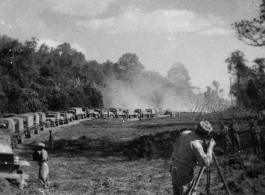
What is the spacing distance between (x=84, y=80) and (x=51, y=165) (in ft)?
263

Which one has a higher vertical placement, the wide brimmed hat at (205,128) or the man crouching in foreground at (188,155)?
the wide brimmed hat at (205,128)

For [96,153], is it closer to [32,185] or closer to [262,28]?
[32,185]

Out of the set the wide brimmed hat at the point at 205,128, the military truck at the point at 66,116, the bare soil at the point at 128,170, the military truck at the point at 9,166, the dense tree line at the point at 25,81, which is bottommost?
the bare soil at the point at 128,170

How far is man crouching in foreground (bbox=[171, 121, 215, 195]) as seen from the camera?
21.6 ft

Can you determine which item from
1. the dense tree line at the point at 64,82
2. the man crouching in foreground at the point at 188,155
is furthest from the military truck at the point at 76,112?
the man crouching in foreground at the point at 188,155

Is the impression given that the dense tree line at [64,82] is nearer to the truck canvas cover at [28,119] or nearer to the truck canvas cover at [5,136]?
the truck canvas cover at [28,119]

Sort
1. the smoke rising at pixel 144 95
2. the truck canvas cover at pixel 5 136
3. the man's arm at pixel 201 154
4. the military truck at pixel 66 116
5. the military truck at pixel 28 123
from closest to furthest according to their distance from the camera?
the man's arm at pixel 201 154 < the truck canvas cover at pixel 5 136 < the military truck at pixel 28 123 < the military truck at pixel 66 116 < the smoke rising at pixel 144 95

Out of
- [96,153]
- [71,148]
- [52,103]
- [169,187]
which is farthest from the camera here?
[52,103]

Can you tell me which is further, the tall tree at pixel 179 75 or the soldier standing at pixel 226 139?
the tall tree at pixel 179 75

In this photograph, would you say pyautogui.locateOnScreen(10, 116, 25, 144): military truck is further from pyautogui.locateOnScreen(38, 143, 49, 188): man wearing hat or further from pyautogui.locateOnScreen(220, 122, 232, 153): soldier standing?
pyautogui.locateOnScreen(38, 143, 49, 188): man wearing hat

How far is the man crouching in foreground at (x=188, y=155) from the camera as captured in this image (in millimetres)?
6594

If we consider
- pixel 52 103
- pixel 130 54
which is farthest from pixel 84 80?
pixel 130 54

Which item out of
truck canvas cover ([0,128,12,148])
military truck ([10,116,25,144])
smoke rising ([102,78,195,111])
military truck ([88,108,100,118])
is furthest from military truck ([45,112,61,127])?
smoke rising ([102,78,195,111])

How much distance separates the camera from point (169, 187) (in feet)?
44.1
